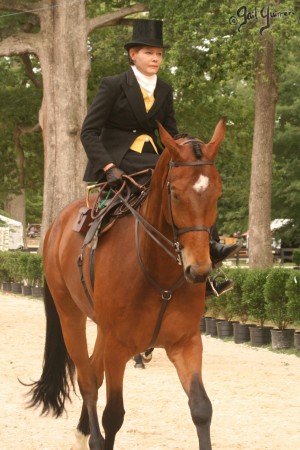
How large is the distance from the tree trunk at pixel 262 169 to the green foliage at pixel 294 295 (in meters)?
10.3

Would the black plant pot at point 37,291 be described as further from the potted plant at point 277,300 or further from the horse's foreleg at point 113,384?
the horse's foreleg at point 113,384

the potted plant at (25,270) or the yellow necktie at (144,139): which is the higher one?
the yellow necktie at (144,139)

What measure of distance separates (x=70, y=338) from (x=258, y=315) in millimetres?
9188

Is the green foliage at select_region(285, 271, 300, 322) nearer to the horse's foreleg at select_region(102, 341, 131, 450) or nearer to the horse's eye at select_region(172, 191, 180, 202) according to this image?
the horse's foreleg at select_region(102, 341, 131, 450)

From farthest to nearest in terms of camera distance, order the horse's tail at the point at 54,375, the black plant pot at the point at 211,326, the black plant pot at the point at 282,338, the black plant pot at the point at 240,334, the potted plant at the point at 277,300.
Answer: the black plant pot at the point at 211,326, the black plant pot at the point at 240,334, the potted plant at the point at 277,300, the black plant pot at the point at 282,338, the horse's tail at the point at 54,375

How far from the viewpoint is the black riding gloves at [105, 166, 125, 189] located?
24.3 feet

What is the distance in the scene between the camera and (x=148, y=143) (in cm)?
780

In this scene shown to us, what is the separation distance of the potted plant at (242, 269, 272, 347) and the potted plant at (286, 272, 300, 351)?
3.07 feet

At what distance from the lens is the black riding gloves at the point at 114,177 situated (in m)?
7.40

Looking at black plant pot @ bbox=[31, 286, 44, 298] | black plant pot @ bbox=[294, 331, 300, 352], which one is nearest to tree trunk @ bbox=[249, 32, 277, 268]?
black plant pot @ bbox=[31, 286, 44, 298]

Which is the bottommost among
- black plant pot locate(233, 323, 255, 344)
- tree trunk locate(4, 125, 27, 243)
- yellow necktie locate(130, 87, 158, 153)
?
black plant pot locate(233, 323, 255, 344)

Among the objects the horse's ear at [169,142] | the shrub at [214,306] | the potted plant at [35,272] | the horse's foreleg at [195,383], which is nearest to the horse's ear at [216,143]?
the horse's ear at [169,142]

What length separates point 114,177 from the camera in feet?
24.3

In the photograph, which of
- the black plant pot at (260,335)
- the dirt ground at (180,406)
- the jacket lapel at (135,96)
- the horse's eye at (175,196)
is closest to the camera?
the horse's eye at (175,196)
